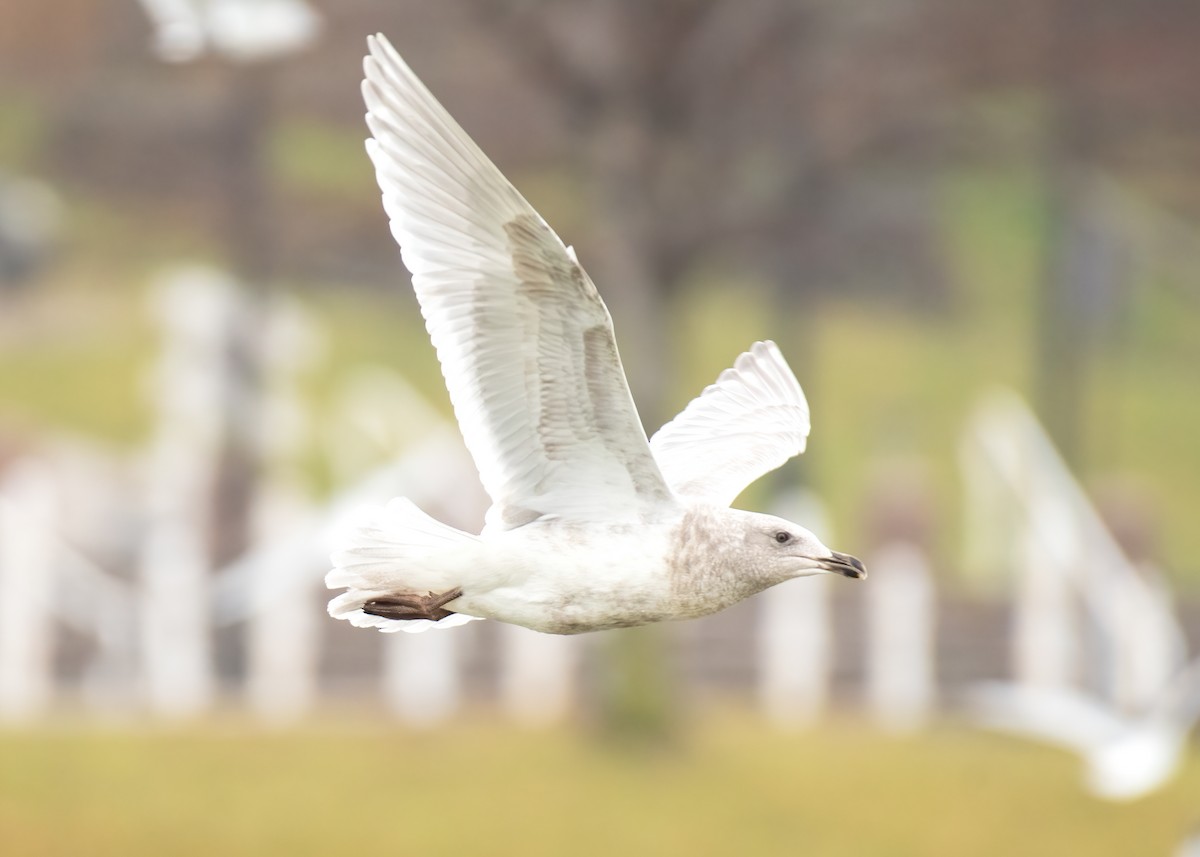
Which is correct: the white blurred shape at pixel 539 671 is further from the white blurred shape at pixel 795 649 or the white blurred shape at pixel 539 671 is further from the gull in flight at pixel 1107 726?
the gull in flight at pixel 1107 726

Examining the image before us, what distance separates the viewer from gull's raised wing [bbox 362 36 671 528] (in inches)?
125

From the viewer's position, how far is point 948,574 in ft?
42.1

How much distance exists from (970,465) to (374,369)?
186 inches

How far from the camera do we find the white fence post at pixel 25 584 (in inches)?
344

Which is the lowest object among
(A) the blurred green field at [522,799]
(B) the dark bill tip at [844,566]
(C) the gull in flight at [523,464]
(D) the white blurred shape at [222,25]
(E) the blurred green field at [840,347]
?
(A) the blurred green field at [522,799]

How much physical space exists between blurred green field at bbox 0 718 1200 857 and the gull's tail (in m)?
3.67

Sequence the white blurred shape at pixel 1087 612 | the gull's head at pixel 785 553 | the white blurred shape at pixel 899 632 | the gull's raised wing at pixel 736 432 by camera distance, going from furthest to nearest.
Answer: the white blurred shape at pixel 1087 612 → the white blurred shape at pixel 899 632 → the gull's raised wing at pixel 736 432 → the gull's head at pixel 785 553

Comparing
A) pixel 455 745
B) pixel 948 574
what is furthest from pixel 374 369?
pixel 455 745

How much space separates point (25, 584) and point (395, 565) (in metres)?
6.02

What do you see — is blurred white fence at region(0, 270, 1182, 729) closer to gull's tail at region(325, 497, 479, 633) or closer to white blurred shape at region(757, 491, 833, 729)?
white blurred shape at region(757, 491, 833, 729)

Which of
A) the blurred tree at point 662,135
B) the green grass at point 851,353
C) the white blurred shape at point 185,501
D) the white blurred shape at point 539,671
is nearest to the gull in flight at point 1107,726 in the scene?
the blurred tree at point 662,135

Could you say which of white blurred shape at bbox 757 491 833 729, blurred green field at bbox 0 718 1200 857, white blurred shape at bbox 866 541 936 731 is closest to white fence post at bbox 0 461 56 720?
blurred green field at bbox 0 718 1200 857

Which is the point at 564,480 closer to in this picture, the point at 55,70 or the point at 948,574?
the point at 948,574

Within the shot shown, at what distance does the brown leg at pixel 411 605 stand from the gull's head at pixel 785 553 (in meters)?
0.49
